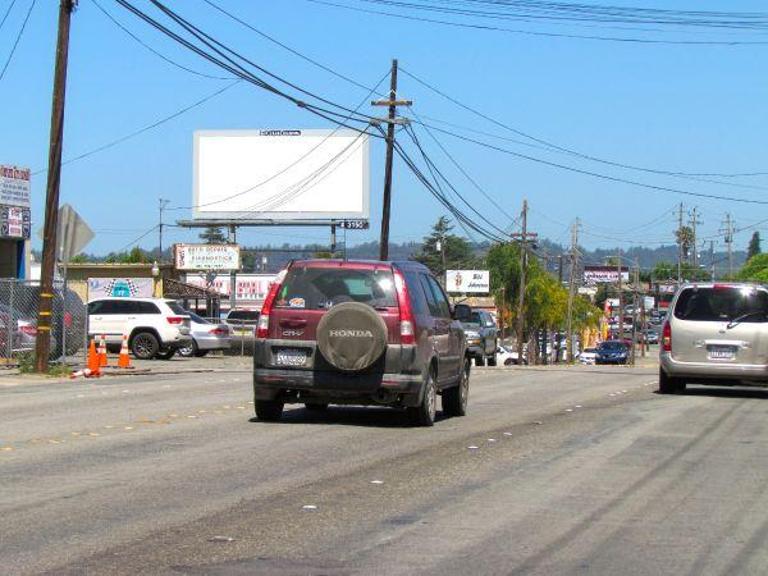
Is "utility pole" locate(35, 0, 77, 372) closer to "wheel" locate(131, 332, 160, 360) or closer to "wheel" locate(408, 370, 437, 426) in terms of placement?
"wheel" locate(131, 332, 160, 360)

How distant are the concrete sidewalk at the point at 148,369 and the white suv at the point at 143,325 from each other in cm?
54

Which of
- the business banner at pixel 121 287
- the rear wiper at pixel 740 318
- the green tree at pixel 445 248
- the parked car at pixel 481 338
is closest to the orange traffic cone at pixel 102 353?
the rear wiper at pixel 740 318

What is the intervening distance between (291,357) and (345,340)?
757mm

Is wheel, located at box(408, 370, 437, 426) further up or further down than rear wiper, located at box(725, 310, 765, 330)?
further down

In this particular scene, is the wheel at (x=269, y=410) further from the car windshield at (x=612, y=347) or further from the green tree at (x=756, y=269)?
the green tree at (x=756, y=269)

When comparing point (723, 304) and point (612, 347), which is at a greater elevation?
point (723, 304)

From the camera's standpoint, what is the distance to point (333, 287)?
13586mm

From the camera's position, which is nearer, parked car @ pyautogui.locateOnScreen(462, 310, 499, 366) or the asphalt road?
the asphalt road

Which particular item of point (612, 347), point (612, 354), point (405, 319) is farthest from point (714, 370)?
point (612, 347)

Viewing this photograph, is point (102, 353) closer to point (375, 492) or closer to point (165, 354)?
point (165, 354)

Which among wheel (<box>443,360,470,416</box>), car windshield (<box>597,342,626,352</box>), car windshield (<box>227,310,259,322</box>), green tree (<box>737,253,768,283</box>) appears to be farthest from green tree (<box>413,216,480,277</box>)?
wheel (<box>443,360,470,416</box>)

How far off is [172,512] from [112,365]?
763 inches

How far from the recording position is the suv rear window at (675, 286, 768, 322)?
1969 centimetres

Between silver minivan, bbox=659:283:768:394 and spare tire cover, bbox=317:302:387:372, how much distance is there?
8.30 metres
